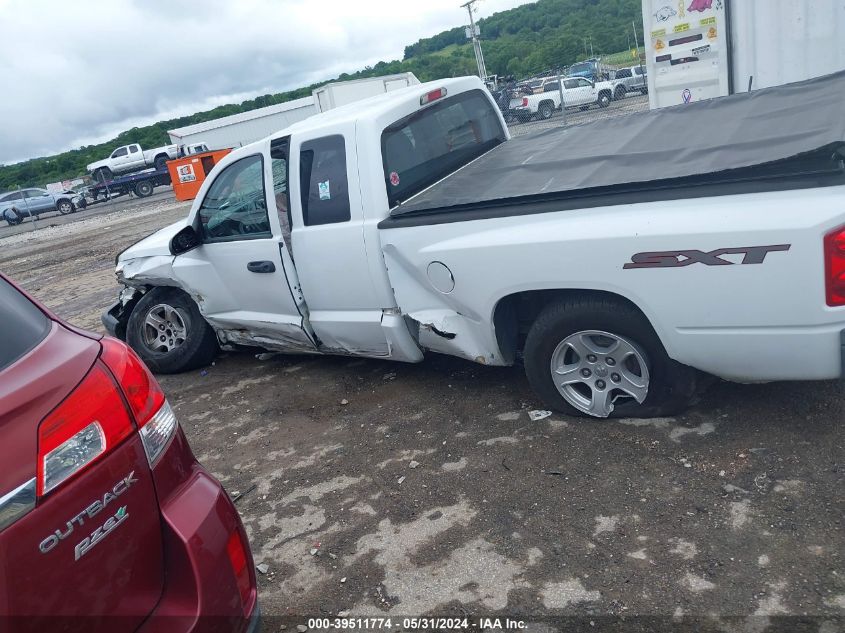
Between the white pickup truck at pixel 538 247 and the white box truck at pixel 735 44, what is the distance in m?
3.05

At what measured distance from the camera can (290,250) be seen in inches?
192

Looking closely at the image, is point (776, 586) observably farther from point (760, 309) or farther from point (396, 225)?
point (396, 225)

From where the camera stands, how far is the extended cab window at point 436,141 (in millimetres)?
4539

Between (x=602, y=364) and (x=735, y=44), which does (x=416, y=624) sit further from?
(x=735, y=44)

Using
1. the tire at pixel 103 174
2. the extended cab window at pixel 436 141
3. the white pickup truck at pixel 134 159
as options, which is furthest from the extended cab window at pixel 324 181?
the white pickup truck at pixel 134 159

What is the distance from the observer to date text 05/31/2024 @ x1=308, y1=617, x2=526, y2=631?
8.89 feet

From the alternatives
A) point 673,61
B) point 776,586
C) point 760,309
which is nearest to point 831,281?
point 760,309

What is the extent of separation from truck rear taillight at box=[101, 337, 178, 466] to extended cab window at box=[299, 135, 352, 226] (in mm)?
2421

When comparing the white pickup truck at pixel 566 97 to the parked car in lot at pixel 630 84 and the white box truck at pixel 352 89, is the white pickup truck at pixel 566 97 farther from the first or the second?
the white box truck at pixel 352 89

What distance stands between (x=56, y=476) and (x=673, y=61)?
8.47 metres

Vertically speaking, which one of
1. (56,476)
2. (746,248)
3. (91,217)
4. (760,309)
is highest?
(56,476)

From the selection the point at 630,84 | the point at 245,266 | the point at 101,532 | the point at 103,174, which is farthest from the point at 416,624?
the point at 103,174

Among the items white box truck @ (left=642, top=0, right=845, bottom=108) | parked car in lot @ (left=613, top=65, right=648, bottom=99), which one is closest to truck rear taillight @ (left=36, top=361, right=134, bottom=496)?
white box truck @ (left=642, top=0, right=845, bottom=108)

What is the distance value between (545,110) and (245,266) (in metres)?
22.1
